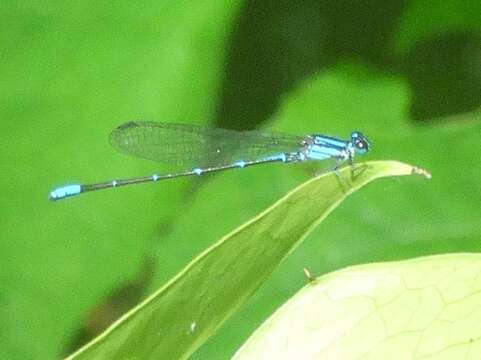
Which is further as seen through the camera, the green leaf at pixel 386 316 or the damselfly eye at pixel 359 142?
the damselfly eye at pixel 359 142

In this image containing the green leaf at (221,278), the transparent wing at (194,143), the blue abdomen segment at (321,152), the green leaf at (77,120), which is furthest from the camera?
the blue abdomen segment at (321,152)

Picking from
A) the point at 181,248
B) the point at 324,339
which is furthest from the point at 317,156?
the point at 324,339

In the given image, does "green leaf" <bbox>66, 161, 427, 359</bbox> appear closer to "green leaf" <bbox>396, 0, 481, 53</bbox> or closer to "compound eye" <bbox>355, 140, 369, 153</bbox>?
"compound eye" <bbox>355, 140, 369, 153</bbox>

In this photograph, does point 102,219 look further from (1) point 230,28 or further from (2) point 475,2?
(2) point 475,2

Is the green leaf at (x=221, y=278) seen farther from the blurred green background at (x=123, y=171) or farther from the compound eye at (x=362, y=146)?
the compound eye at (x=362, y=146)

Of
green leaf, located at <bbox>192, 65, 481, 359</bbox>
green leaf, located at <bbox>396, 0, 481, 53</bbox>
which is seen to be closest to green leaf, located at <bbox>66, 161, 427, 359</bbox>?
green leaf, located at <bbox>192, 65, 481, 359</bbox>

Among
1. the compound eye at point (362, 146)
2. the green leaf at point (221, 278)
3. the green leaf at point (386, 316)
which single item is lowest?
the green leaf at point (386, 316)

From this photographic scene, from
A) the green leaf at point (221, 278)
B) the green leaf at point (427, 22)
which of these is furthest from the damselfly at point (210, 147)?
the green leaf at point (221, 278)
